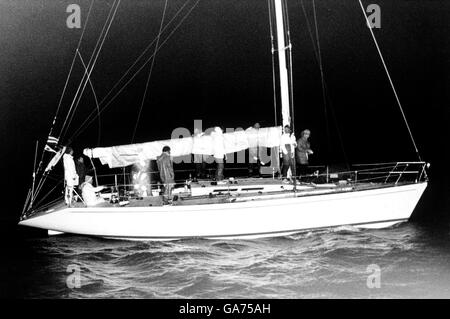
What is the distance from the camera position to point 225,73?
56.2 metres

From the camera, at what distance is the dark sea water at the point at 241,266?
35.4 ft

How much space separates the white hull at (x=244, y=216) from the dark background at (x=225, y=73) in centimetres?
1999

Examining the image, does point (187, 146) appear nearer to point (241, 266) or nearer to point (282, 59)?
point (282, 59)

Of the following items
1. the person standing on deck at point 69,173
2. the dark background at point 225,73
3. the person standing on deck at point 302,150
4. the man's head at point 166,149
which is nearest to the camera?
the person standing on deck at point 69,173

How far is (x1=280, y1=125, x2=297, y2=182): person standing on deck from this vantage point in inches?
608

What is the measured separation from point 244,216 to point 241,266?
181 centimetres

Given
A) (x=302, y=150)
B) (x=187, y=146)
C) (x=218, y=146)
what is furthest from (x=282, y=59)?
(x=187, y=146)

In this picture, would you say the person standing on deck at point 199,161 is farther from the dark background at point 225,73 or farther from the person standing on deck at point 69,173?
the dark background at point 225,73

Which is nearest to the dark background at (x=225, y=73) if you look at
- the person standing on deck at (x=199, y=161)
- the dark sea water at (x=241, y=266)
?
the person standing on deck at (x=199, y=161)

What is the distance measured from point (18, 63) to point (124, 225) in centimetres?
4349

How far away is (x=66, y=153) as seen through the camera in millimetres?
15352

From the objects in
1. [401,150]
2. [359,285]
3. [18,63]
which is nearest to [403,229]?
[359,285]

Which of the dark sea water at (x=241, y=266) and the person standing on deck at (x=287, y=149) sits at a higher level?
the person standing on deck at (x=287, y=149)
